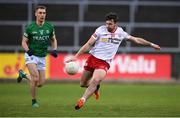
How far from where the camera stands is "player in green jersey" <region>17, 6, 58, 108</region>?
17.8 m

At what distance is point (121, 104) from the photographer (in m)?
18.7

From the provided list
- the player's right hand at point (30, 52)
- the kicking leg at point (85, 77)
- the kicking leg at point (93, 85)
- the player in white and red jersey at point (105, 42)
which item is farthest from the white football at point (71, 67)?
the player's right hand at point (30, 52)

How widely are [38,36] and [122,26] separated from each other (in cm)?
1468

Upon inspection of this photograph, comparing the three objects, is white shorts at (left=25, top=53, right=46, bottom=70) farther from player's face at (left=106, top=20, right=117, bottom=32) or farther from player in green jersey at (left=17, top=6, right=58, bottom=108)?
player's face at (left=106, top=20, right=117, bottom=32)

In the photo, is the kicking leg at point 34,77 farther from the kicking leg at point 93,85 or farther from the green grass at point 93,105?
the kicking leg at point 93,85

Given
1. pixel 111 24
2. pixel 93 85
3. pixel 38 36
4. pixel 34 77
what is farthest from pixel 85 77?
pixel 111 24

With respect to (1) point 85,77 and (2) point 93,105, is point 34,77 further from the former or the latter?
(2) point 93,105

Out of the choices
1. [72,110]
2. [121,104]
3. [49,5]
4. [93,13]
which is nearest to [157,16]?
[93,13]

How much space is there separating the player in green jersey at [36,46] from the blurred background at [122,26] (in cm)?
1240

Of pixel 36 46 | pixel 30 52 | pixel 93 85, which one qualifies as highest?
pixel 36 46

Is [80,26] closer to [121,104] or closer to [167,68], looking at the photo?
[167,68]

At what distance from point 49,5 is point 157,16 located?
5.27m

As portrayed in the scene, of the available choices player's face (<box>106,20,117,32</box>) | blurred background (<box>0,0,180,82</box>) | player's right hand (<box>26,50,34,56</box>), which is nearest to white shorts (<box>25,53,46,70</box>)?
player's right hand (<box>26,50,34,56</box>)

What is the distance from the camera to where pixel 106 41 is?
16547 mm
